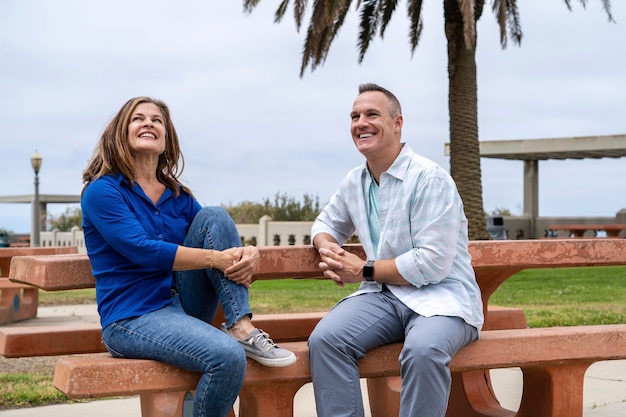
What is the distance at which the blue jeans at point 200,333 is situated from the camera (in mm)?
3516

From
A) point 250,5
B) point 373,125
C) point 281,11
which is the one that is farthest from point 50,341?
point 281,11

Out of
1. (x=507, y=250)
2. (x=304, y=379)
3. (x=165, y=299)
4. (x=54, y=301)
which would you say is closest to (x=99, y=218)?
(x=165, y=299)

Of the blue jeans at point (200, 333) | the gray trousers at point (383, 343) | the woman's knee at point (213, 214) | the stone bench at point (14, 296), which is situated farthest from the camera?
the stone bench at point (14, 296)

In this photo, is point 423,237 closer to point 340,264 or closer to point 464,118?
point 340,264

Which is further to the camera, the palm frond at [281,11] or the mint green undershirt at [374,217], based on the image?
the palm frond at [281,11]

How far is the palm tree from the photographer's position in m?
20.4

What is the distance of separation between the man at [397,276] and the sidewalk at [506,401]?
1.62m

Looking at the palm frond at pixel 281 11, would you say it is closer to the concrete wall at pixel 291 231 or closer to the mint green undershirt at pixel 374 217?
the concrete wall at pixel 291 231

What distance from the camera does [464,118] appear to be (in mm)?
20594

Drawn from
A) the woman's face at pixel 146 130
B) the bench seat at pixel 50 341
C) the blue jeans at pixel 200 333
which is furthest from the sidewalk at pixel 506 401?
the woman's face at pixel 146 130

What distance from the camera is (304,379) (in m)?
3.85


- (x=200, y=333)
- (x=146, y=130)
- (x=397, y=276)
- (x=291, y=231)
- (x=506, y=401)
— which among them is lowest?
(x=506, y=401)

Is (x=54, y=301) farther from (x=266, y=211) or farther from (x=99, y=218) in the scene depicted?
(x=266, y=211)

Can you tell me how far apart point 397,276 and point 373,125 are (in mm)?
662
